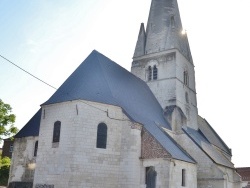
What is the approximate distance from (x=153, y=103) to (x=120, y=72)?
378cm

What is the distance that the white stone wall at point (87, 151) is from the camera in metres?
16.0

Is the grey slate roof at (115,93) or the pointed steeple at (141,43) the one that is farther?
the pointed steeple at (141,43)

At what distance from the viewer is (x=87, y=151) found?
16.4 m

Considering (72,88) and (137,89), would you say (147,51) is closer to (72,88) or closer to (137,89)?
(137,89)

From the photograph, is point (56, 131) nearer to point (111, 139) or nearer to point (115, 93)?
point (111, 139)

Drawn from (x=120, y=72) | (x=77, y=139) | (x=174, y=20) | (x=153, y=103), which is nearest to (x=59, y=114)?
(x=77, y=139)

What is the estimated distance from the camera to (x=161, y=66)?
26.3 meters

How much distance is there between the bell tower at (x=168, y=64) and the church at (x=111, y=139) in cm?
12

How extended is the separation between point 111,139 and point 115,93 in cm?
341

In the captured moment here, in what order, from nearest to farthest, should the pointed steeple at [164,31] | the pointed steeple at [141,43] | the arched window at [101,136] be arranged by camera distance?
the arched window at [101,136]
the pointed steeple at [164,31]
the pointed steeple at [141,43]

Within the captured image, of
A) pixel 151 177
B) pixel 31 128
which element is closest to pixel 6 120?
pixel 31 128

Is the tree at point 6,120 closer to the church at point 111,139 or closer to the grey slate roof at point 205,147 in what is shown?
the church at point 111,139

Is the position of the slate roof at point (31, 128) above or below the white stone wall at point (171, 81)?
below

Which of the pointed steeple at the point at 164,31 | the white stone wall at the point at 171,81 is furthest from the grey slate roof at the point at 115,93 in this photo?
the pointed steeple at the point at 164,31
